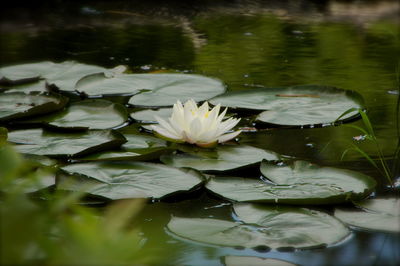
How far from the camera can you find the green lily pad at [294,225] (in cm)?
122

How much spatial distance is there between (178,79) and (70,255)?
5.99 ft

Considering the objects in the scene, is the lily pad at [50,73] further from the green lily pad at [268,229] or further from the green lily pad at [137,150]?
the green lily pad at [268,229]

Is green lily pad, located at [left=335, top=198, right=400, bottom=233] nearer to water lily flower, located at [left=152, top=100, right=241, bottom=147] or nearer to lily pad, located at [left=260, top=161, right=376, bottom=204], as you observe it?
lily pad, located at [left=260, top=161, right=376, bottom=204]

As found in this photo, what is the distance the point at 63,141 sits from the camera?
1768 mm

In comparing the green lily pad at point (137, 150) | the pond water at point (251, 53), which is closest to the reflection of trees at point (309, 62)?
the pond water at point (251, 53)

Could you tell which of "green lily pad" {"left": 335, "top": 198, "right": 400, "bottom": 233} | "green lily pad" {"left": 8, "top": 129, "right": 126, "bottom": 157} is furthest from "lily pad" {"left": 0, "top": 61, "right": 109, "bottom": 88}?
"green lily pad" {"left": 335, "top": 198, "right": 400, "bottom": 233}

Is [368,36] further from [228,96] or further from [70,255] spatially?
[70,255]

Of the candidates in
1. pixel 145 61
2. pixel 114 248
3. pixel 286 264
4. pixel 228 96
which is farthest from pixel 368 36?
pixel 114 248

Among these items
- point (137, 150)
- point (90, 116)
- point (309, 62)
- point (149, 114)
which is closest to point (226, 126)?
point (137, 150)

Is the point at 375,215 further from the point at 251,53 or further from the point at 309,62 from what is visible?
the point at 251,53

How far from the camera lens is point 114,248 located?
551 mm

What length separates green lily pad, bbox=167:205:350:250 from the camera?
4.00 feet

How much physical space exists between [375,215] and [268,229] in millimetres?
221

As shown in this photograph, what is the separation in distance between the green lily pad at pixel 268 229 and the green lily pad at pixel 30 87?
114cm
